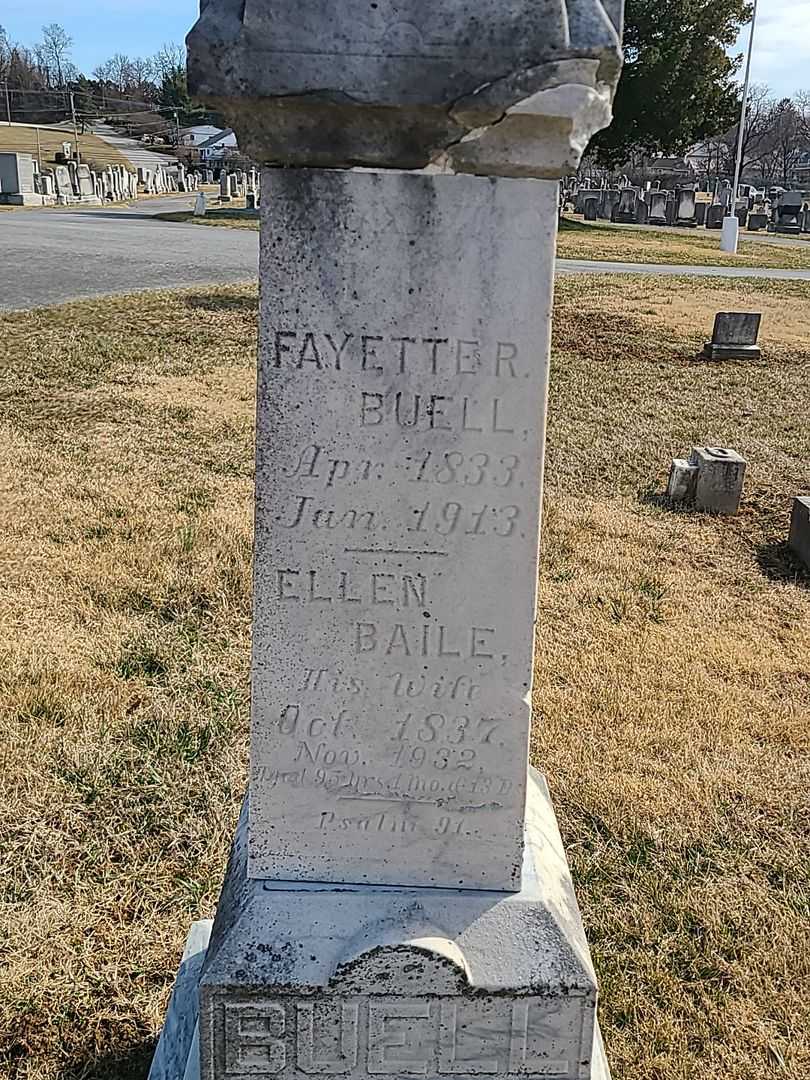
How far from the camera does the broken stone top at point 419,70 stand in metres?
1.47

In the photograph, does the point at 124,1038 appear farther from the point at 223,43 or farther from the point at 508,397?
the point at 223,43

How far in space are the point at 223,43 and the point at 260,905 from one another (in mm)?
1511

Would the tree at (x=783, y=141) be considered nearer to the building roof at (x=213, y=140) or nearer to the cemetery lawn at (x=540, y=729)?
the building roof at (x=213, y=140)

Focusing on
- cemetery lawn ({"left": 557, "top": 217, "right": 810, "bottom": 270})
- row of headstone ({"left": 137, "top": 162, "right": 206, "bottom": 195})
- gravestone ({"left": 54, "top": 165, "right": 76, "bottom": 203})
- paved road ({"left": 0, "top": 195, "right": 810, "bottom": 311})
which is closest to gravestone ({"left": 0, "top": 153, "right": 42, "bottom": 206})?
gravestone ({"left": 54, "top": 165, "right": 76, "bottom": 203})

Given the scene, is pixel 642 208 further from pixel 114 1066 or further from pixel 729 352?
pixel 114 1066

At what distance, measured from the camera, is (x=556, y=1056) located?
75.0 inches

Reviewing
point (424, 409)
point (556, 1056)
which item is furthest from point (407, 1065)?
point (424, 409)

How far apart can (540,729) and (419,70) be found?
2732mm

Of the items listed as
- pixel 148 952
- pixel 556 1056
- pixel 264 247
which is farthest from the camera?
pixel 148 952

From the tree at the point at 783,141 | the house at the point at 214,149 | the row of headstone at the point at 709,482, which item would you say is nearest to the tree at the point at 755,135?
the tree at the point at 783,141

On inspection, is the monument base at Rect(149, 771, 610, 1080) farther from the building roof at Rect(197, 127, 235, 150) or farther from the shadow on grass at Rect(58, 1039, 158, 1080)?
the building roof at Rect(197, 127, 235, 150)

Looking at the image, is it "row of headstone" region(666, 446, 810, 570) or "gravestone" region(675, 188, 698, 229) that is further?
"gravestone" region(675, 188, 698, 229)

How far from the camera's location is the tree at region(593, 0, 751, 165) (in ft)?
101

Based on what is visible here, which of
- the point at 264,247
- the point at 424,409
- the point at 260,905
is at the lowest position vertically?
the point at 260,905
